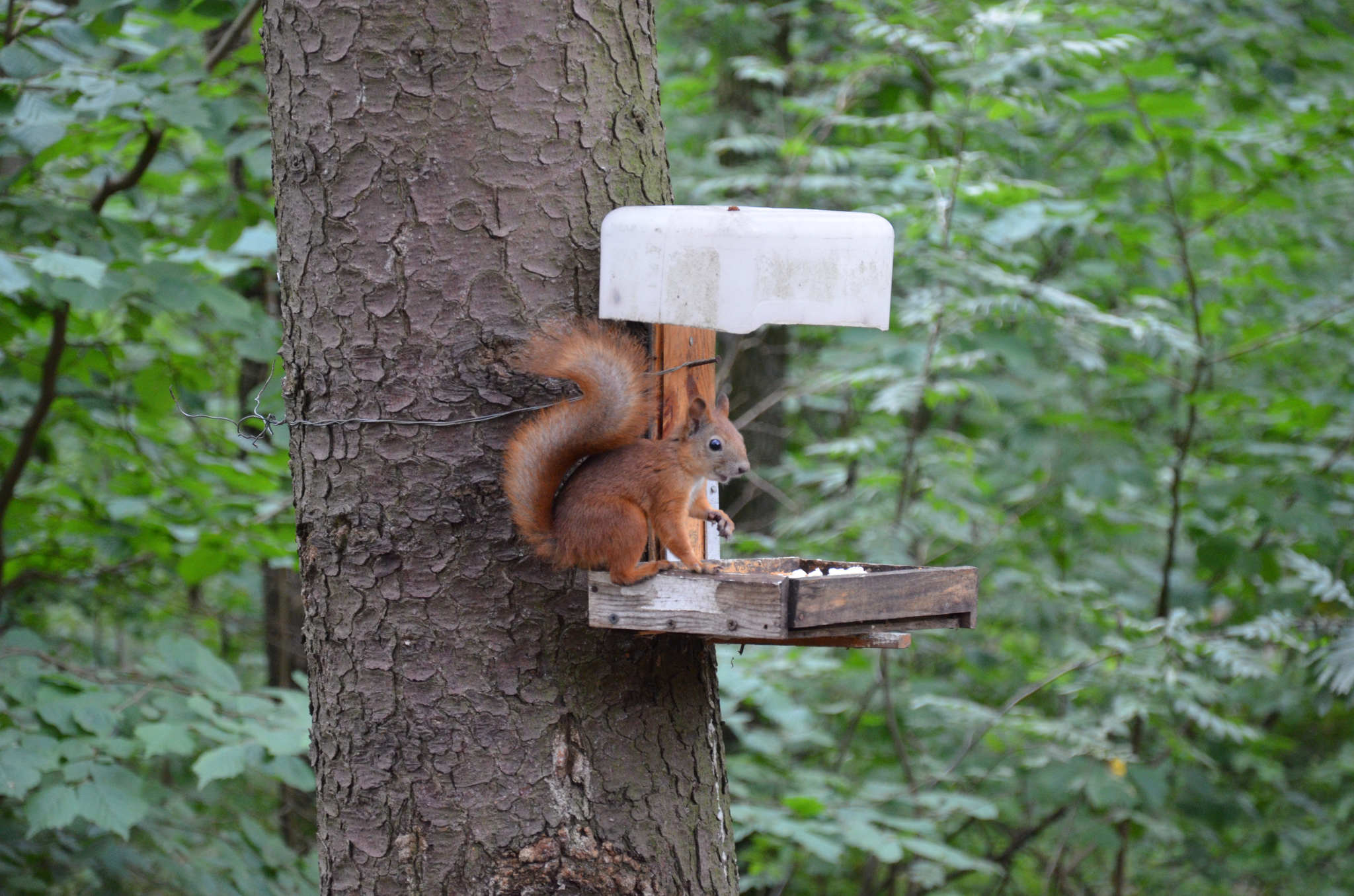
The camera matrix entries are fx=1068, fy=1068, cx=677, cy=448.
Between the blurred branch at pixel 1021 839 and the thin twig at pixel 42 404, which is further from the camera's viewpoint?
the blurred branch at pixel 1021 839

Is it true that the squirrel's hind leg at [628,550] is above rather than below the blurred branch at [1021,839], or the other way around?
above

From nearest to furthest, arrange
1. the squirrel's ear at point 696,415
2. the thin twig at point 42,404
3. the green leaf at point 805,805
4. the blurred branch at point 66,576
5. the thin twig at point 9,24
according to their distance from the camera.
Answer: the squirrel's ear at point 696,415 → the thin twig at point 9,24 → the thin twig at point 42,404 → the green leaf at point 805,805 → the blurred branch at point 66,576

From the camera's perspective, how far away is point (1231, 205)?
437cm

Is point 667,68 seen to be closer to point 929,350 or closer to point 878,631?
point 929,350

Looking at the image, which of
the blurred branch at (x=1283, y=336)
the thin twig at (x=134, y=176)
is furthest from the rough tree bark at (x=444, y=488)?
the blurred branch at (x=1283, y=336)

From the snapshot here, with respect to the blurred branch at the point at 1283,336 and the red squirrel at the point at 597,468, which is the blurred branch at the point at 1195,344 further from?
the red squirrel at the point at 597,468

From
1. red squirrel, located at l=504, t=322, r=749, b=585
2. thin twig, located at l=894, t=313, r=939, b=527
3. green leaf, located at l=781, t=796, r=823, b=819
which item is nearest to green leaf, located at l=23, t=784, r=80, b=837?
red squirrel, located at l=504, t=322, r=749, b=585

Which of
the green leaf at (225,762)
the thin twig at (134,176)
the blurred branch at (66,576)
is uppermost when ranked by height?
the thin twig at (134,176)

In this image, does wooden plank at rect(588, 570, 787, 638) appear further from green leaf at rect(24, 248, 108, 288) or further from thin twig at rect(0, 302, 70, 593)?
thin twig at rect(0, 302, 70, 593)

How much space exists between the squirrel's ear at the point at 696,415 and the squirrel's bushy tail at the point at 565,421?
20 centimetres

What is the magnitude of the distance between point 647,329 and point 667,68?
231 inches

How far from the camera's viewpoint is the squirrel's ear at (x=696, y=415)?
5.80ft

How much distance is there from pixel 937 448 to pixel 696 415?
10.6ft

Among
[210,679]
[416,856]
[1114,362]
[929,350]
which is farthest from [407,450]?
[1114,362]
